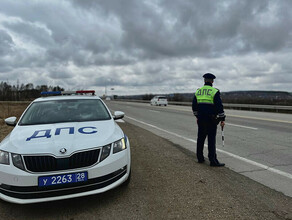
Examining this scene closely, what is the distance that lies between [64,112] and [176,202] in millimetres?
2755

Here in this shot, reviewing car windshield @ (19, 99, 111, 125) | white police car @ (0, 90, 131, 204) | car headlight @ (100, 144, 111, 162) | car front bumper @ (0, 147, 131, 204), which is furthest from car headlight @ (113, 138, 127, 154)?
car windshield @ (19, 99, 111, 125)

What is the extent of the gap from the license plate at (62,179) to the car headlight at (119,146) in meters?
0.56

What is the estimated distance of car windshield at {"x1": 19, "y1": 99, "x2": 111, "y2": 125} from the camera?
4078 mm

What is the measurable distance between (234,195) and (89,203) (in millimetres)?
2127

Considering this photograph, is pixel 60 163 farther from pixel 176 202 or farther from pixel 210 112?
pixel 210 112

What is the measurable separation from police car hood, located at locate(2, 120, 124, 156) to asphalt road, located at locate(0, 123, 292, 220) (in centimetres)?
81

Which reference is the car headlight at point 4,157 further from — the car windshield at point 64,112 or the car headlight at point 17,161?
the car windshield at point 64,112

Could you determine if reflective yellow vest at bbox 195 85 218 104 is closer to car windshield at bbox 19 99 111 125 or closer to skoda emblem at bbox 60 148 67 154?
car windshield at bbox 19 99 111 125

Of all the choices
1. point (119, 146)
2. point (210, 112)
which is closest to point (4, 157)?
point (119, 146)

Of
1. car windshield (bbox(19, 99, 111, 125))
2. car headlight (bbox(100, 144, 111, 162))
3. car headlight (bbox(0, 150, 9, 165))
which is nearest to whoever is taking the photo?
car headlight (bbox(0, 150, 9, 165))

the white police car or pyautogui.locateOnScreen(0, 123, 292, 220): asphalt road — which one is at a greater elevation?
the white police car

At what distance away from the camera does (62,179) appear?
2.74 metres

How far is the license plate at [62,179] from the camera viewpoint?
8.87ft

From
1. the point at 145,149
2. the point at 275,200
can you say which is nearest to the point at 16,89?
the point at 145,149
